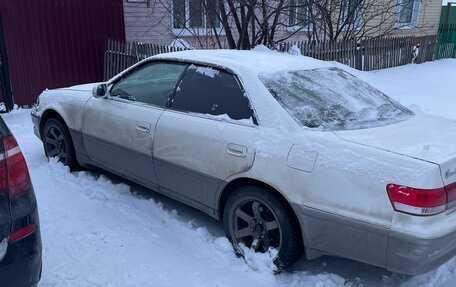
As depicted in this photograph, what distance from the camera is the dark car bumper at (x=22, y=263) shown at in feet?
7.48

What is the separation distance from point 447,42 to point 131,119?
16.2 meters

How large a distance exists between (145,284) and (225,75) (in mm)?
1644

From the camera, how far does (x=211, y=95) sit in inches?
146

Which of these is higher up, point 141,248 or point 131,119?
point 131,119

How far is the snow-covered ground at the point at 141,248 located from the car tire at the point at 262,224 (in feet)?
0.37

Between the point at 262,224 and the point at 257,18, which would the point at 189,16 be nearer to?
the point at 257,18

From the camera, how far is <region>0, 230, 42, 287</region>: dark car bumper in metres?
2.28

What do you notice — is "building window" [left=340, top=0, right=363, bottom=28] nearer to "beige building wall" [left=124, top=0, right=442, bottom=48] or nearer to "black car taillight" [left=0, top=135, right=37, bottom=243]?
"beige building wall" [left=124, top=0, right=442, bottom=48]

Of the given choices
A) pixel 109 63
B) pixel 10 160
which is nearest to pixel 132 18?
pixel 109 63

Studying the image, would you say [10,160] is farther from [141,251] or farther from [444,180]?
[444,180]

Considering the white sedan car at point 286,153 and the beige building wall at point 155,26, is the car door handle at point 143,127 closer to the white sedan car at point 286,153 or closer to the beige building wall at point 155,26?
the white sedan car at point 286,153

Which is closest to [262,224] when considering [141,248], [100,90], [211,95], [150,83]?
[141,248]

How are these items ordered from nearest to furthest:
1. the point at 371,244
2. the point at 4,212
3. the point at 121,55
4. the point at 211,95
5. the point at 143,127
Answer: the point at 4,212 < the point at 371,244 < the point at 211,95 < the point at 143,127 < the point at 121,55

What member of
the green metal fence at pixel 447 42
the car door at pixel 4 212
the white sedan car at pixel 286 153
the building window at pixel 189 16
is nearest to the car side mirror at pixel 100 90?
the white sedan car at pixel 286 153
